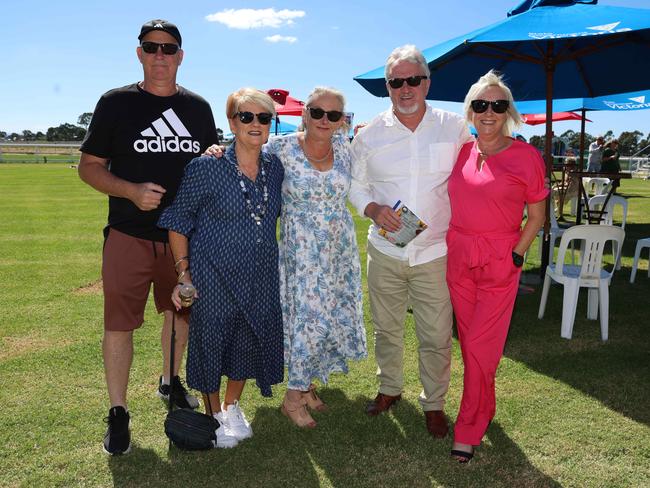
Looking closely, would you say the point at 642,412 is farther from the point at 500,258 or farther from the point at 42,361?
the point at 42,361

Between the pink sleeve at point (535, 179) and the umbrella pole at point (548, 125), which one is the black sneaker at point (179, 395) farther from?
the umbrella pole at point (548, 125)

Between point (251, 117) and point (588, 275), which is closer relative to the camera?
point (251, 117)

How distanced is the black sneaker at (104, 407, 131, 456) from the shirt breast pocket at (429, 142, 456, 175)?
2333mm

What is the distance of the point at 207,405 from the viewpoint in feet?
11.1

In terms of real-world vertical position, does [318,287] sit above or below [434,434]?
above

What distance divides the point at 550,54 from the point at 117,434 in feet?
19.9

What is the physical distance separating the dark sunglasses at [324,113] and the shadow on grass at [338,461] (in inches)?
76.1

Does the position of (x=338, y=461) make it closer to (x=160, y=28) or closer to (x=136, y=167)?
(x=136, y=167)

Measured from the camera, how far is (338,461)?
10.6 feet

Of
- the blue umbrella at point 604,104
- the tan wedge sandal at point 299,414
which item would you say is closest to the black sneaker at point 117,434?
the tan wedge sandal at point 299,414

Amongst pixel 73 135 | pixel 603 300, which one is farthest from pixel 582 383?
pixel 73 135

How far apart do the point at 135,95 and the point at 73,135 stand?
93200 millimetres

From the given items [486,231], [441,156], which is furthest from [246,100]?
[486,231]

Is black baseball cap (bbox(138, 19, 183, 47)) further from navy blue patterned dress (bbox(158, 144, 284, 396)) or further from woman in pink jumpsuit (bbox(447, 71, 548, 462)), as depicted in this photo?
woman in pink jumpsuit (bbox(447, 71, 548, 462))
